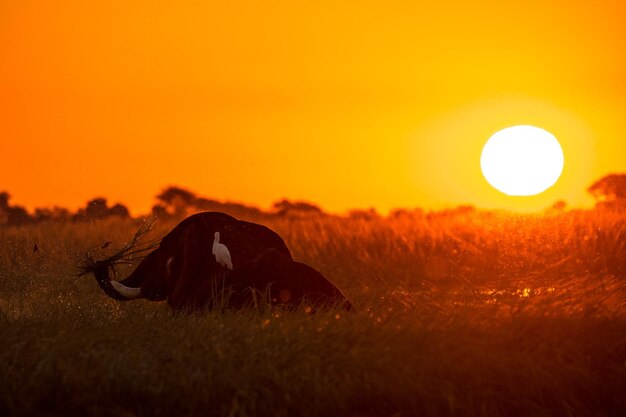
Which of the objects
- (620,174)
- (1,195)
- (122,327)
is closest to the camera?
(122,327)

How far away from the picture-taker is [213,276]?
681cm

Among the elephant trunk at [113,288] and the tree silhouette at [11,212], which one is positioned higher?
the elephant trunk at [113,288]

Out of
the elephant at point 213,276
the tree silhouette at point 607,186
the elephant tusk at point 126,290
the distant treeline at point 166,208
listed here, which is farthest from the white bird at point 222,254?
the tree silhouette at point 607,186

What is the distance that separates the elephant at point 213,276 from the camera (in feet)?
22.3

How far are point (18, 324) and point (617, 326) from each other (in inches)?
153

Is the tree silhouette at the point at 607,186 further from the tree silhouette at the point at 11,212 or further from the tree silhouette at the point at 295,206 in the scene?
the tree silhouette at the point at 11,212

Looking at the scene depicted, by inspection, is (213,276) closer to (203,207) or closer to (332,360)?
(332,360)

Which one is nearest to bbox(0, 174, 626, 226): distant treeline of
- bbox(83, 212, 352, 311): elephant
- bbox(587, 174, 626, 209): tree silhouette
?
bbox(587, 174, 626, 209): tree silhouette

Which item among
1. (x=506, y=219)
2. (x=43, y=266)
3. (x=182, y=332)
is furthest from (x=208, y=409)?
(x=506, y=219)

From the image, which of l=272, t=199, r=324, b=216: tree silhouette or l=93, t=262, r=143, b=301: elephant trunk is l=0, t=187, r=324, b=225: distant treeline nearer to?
l=272, t=199, r=324, b=216: tree silhouette

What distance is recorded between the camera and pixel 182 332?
19.3 feet

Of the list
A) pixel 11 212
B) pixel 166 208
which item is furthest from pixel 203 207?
pixel 11 212

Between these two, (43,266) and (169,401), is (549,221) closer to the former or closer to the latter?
(43,266)

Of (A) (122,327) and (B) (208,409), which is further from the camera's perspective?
(A) (122,327)
